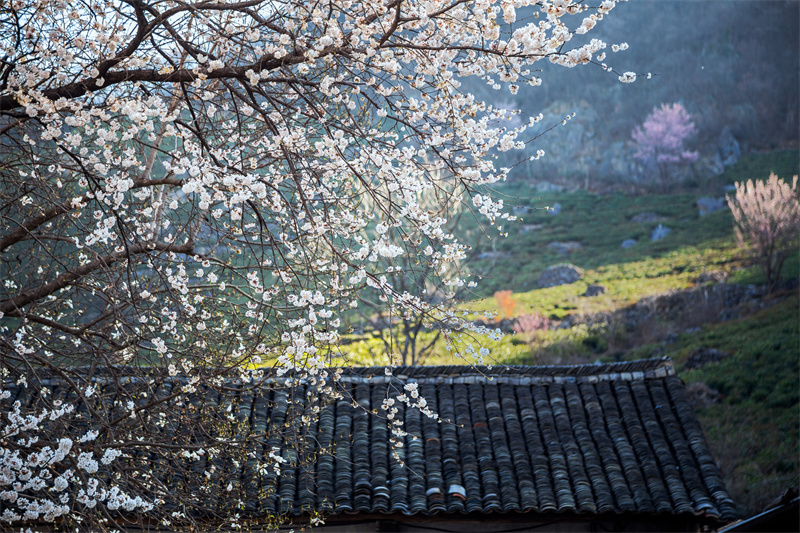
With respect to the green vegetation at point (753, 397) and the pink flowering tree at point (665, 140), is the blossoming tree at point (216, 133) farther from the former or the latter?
the pink flowering tree at point (665, 140)

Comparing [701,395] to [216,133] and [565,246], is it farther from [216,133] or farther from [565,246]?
[216,133]

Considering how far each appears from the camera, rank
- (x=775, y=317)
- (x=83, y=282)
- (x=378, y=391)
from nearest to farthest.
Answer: (x=83, y=282) → (x=378, y=391) → (x=775, y=317)

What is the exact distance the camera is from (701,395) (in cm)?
1759

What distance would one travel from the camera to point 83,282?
3.98 m

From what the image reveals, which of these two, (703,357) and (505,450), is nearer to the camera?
(505,450)

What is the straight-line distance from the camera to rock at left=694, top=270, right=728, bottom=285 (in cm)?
2400

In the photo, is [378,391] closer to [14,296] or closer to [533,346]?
[14,296]

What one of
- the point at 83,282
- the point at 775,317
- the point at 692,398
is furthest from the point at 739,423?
the point at 83,282

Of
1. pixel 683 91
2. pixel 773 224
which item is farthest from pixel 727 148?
pixel 773 224

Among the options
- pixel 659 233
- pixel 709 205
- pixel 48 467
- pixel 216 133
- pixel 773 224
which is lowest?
pixel 48 467

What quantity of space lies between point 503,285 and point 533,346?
6.85 m

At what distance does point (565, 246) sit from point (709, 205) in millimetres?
7638

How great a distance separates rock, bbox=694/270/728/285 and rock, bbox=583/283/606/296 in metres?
3.40

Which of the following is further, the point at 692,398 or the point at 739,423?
the point at 692,398
